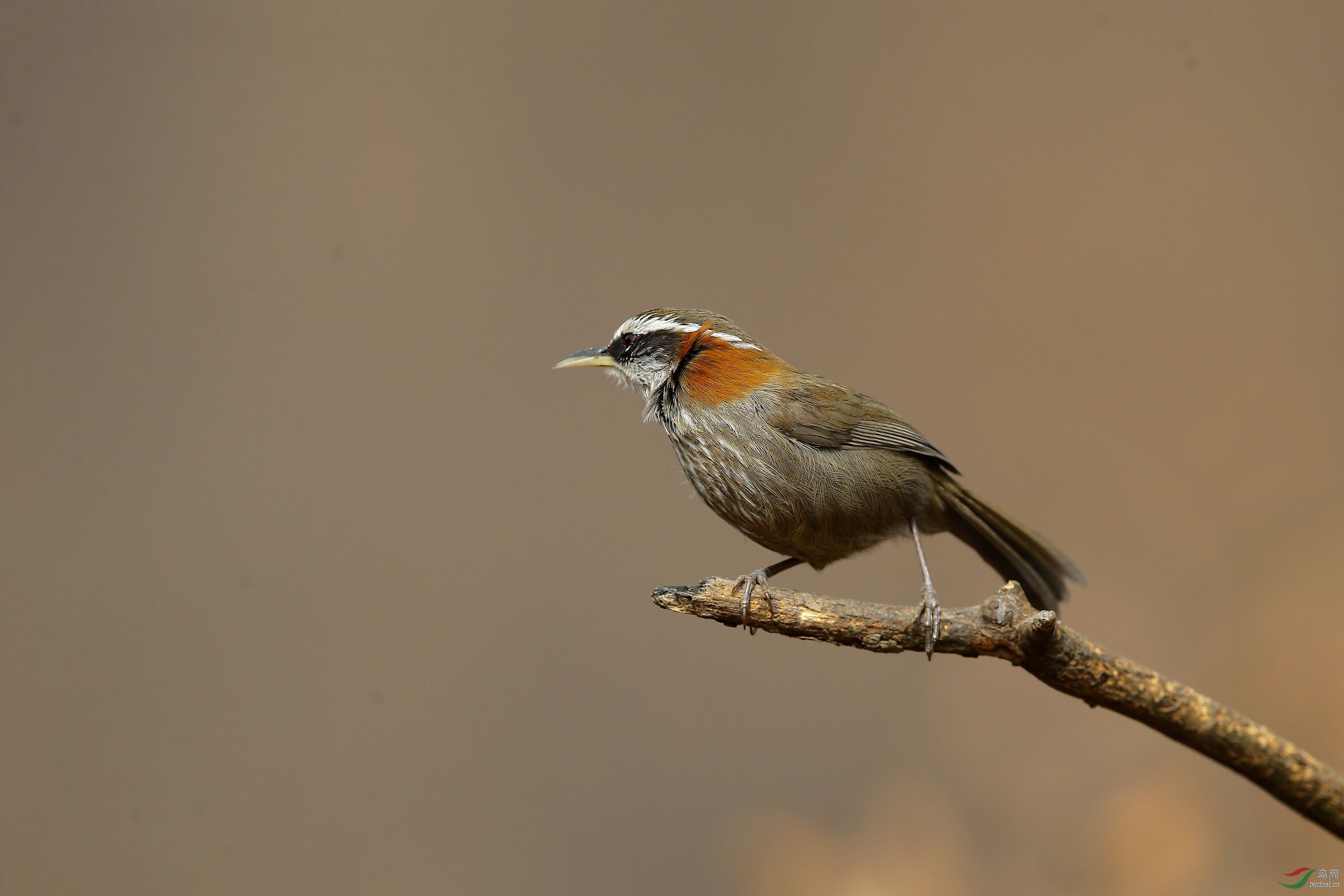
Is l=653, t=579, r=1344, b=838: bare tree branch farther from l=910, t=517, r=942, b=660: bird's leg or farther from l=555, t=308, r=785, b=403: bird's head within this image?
l=555, t=308, r=785, b=403: bird's head

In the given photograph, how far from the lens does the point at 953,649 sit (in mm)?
2635

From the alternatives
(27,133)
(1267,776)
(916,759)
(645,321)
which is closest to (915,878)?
(916,759)

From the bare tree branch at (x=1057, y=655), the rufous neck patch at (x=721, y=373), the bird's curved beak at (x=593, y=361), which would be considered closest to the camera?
the bare tree branch at (x=1057, y=655)

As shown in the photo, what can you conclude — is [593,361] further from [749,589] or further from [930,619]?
[930,619]

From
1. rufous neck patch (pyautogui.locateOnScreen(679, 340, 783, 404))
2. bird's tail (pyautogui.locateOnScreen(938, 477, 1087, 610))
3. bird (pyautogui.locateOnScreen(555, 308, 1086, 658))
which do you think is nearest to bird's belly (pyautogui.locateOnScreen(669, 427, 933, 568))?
bird (pyautogui.locateOnScreen(555, 308, 1086, 658))

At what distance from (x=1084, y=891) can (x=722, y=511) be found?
8.87 ft

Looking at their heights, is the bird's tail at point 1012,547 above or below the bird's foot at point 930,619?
above

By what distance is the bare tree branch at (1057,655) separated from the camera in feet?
8.42

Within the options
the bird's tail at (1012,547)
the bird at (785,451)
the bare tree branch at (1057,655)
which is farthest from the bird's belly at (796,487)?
the bare tree branch at (1057,655)

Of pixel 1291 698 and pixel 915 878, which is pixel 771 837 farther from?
pixel 1291 698

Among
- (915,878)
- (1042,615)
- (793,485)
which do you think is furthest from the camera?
(915,878)

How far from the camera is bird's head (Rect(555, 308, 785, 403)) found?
3043 millimetres

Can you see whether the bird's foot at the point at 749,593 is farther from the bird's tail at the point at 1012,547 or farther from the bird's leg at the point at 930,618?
the bird's tail at the point at 1012,547

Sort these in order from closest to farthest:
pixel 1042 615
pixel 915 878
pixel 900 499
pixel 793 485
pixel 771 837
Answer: pixel 1042 615 < pixel 793 485 < pixel 900 499 < pixel 915 878 < pixel 771 837
